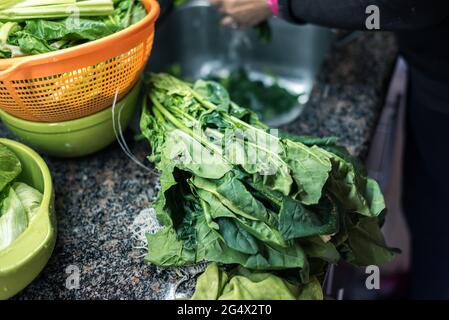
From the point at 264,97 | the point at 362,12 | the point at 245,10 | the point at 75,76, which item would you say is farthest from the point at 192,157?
the point at 264,97

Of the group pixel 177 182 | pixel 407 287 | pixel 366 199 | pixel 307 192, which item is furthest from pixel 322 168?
pixel 407 287

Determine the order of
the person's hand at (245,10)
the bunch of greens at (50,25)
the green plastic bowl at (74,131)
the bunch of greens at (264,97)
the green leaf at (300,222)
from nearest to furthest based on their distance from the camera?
the green leaf at (300,222) < the bunch of greens at (50,25) < the green plastic bowl at (74,131) < the person's hand at (245,10) < the bunch of greens at (264,97)

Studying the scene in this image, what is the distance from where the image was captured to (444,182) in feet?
4.47

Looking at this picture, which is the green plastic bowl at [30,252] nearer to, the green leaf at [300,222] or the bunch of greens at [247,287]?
the bunch of greens at [247,287]

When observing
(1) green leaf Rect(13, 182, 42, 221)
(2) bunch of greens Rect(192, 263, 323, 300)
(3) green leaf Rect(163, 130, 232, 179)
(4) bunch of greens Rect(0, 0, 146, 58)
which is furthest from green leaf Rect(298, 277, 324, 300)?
(4) bunch of greens Rect(0, 0, 146, 58)

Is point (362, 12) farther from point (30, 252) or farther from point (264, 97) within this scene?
point (30, 252)

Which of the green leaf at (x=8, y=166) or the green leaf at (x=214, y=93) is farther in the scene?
the green leaf at (x=214, y=93)

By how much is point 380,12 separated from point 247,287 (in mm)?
591

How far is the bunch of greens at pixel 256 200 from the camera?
2.48 feet

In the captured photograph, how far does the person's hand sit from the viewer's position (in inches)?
48.4

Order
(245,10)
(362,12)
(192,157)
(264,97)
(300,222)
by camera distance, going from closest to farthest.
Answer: (300,222)
(192,157)
(362,12)
(245,10)
(264,97)

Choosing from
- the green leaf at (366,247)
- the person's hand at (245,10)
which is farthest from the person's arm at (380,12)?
the green leaf at (366,247)

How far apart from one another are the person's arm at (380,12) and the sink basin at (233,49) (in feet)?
1.67

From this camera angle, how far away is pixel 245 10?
125 centimetres
